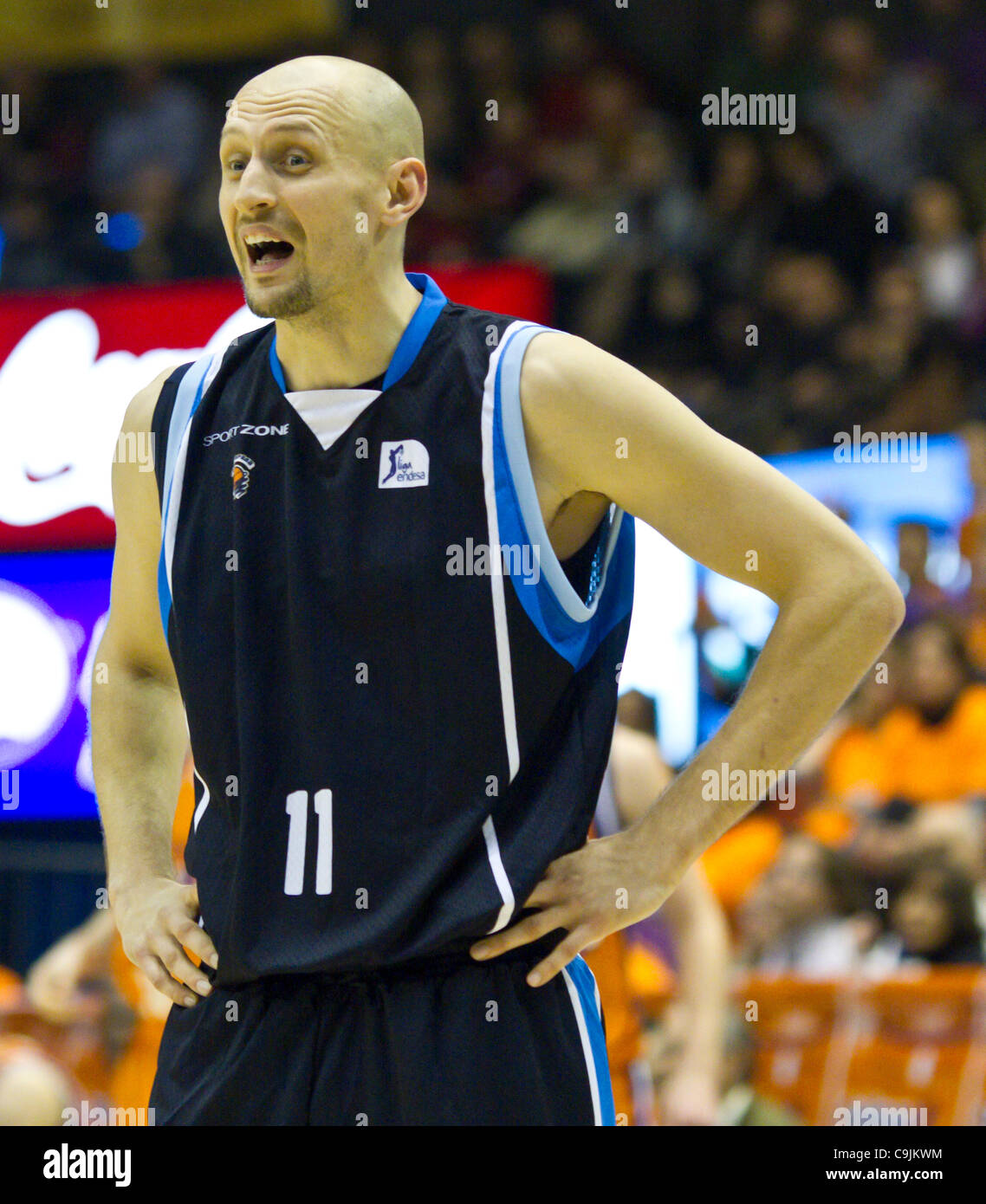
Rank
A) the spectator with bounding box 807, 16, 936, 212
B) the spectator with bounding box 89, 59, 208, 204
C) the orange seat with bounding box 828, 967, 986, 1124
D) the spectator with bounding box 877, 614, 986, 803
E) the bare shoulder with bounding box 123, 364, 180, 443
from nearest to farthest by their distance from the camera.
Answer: the bare shoulder with bounding box 123, 364, 180, 443, the orange seat with bounding box 828, 967, 986, 1124, the spectator with bounding box 877, 614, 986, 803, the spectator with bounding box 807, 16, 936, 212, the spectator with bounding box 89, 59, 208, 204

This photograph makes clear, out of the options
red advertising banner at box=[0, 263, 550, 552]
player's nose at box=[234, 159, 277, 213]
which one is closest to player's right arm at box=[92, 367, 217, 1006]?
player's nose at box=[234, 159, 277, 213]

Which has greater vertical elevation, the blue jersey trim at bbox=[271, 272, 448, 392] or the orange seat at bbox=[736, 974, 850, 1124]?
the blue jersey trim at bbox=[271, 272, 448, 392]

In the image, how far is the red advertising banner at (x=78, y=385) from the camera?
343 inches

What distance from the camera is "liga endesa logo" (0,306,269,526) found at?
8.72 m

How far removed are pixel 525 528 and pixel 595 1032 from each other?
761 millimetres

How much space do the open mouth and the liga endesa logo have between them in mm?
6238

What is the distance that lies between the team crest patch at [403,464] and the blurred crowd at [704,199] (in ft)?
21.2

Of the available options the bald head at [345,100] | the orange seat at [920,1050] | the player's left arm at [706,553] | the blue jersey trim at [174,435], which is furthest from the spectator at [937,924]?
the bald head at [345,100]

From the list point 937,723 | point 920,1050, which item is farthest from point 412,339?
point 937,723

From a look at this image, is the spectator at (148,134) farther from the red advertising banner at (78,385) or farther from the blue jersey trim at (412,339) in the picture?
the blue jersey trim at (412,339)

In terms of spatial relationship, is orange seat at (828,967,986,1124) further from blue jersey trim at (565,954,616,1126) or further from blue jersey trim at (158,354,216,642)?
blue jersey trim at (158,354,216,642)

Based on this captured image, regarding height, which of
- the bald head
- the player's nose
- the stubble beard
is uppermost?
the bald head

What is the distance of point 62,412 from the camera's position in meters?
8.73

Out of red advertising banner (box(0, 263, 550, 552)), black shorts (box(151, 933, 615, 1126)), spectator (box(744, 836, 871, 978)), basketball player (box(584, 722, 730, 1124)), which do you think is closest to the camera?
black shorts (box(151, 933, 615, 1126))
